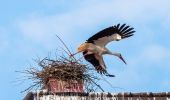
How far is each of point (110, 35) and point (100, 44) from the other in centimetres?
Result: 23

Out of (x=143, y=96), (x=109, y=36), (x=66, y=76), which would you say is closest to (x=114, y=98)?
(x=143, y=96)

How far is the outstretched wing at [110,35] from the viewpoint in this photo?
1030 centimetres

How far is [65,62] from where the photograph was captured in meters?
9.44

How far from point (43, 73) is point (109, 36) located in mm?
1660

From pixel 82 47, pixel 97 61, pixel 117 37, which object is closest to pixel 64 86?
pixel 82 47

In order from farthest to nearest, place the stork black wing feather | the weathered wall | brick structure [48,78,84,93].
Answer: the stork black wing feather < brick structure [48,78,84,93] < the weathered wall

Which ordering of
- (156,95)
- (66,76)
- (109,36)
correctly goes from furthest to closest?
(109,36) < (66,76) < (156,95)

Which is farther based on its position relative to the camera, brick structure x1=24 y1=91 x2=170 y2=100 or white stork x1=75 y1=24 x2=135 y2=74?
white stork x1=75 y1=24 x2=135 y2=74

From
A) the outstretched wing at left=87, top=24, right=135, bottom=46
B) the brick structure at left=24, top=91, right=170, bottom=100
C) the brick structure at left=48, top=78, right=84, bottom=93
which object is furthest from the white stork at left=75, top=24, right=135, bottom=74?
the brick structure at left=24, top=91, right=170, bottom=100

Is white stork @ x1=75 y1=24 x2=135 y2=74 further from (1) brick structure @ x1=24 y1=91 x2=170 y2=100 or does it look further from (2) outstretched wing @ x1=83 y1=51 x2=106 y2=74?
(1) brick structure @ x1=24 y1=91 x2=170 y2=100

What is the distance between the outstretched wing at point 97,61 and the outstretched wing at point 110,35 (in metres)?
0.28

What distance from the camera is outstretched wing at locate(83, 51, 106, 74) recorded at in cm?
1047

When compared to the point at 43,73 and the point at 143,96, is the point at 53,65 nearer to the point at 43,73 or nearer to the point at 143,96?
the point at 43,73

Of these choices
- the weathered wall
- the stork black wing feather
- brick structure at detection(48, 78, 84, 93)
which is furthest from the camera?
the stork black wing feather
